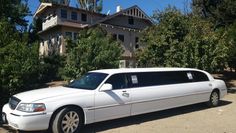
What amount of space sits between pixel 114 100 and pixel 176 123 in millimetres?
1877

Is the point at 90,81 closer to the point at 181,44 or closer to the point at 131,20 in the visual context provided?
the point at 181,44

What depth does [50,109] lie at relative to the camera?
7.09 metres

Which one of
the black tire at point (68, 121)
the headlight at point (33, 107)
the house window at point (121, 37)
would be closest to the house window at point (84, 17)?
the house window at point (121, 37)

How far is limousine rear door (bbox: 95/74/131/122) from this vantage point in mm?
7867

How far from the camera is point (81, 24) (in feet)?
Answer: 103

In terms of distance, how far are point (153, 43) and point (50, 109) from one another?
1069cm

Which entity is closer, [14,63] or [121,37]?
[14,63]

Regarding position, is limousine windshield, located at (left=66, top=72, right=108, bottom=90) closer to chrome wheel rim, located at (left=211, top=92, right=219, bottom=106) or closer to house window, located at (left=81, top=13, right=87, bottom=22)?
chrome wheel rim, located at (left=211, top=92, right=219, bottom=106)

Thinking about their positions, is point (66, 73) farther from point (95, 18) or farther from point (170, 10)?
point (95, 18)

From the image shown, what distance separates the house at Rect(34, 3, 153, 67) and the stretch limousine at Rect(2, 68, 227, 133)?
19.4 m

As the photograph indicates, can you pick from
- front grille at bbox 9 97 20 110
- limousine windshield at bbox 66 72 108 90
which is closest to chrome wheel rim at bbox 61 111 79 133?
limousine windshield at bbox 66 72 108 90

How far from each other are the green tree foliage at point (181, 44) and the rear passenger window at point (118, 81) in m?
7.85

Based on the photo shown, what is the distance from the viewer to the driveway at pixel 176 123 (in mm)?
7969

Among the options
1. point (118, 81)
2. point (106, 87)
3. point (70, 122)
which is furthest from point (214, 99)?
point (70, 122)
